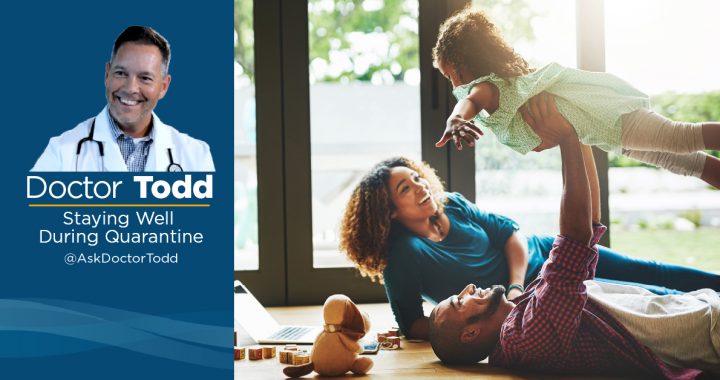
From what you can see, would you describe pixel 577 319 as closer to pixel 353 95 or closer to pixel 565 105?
pixel 565 105

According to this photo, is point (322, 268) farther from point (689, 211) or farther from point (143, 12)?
point (689, 211)

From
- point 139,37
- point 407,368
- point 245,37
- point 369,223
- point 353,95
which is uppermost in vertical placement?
point 245,37

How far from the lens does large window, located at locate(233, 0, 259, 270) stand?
3367mm

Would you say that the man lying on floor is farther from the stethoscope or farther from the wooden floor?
the stethoscope

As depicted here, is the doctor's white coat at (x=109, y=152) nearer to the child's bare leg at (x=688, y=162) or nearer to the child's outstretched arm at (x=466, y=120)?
the child's outstretched arm at (x=466, y=120)

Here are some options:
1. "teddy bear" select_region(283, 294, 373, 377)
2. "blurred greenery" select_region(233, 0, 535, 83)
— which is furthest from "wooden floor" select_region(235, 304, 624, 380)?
"blurred greenery" select_region(233, 0, 535, 83)

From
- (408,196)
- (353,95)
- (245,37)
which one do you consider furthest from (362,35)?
(408,196)

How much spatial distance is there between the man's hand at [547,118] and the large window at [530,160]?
151 cm

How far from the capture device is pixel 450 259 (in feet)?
8.17

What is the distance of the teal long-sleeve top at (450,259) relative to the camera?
94.8 inches

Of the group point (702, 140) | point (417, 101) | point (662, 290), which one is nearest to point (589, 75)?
point (702, 140)

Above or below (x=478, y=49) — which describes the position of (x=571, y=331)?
below

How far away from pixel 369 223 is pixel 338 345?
62 centimetres

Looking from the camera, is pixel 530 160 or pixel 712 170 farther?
pixel 530 160
